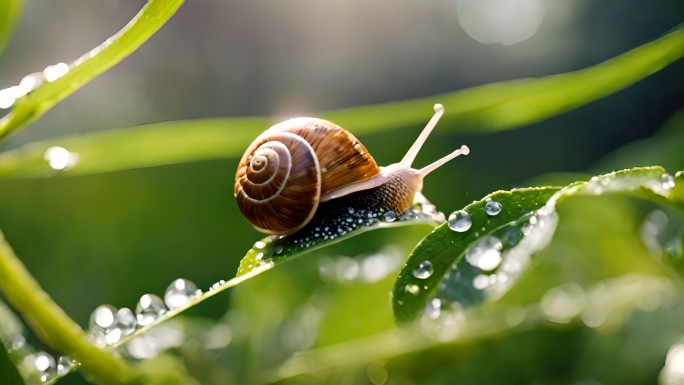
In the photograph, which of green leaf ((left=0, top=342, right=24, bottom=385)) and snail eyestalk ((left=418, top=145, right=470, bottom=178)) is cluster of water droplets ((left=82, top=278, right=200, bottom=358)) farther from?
snail eyestalk ((left=418, top=145, right=470, bottom=178))

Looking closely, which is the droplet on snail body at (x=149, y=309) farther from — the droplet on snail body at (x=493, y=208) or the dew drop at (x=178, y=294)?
the droplet on snail body at (x=493, y=208)

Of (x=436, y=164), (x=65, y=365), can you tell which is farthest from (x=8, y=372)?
(x=436, y=164)

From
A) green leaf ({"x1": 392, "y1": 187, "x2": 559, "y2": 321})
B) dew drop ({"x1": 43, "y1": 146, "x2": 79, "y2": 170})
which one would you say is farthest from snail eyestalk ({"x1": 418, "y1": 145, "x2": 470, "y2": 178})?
green leaf ({"x1": 392, "y1": 187, "x2": 559, "y2": 321})

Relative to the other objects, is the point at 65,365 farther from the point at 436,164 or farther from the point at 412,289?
the point at 436,164

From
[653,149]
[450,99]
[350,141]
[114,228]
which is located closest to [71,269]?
[114,228]

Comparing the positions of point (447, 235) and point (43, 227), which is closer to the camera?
point (447, 235)

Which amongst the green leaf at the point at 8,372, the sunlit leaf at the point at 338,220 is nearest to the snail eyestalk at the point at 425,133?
the sunlit leaf at the point at 338,220

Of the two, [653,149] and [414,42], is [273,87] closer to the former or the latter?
[414,42]
